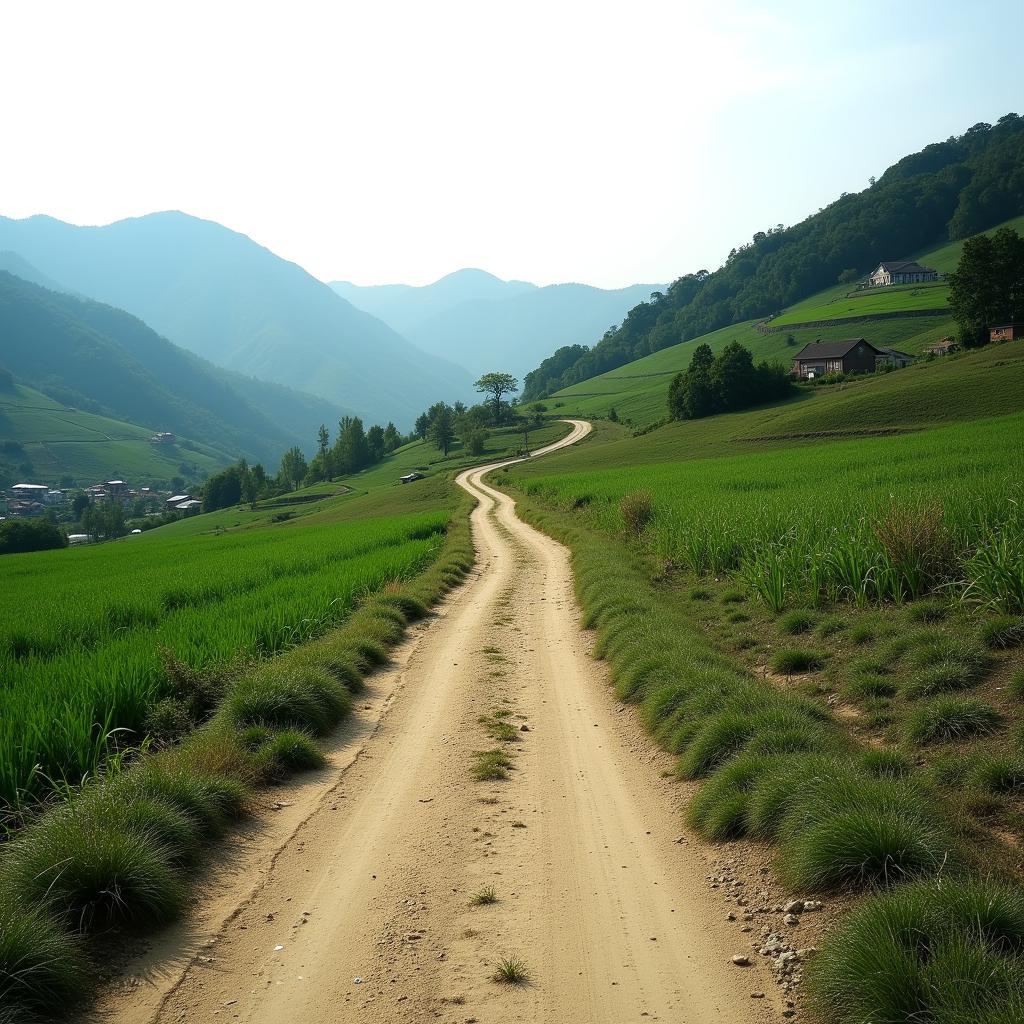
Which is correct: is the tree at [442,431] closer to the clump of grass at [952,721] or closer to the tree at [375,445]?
the tree at [375,445]

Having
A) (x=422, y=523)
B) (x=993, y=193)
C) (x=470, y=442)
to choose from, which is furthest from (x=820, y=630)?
(x=993, y=193)

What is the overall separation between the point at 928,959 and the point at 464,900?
11.2 feet

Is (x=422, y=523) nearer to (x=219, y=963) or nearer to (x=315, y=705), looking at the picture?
(x=315, y=705)

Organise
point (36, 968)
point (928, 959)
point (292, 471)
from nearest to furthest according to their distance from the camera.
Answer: point (928, 959)
point (36, 968)
point (292, 471)

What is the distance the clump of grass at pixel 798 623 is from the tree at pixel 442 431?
12181cm

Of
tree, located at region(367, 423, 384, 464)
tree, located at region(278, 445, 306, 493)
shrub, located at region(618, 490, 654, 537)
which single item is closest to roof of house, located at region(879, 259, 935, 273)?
tree, located at region(367, 423, 384, 464)

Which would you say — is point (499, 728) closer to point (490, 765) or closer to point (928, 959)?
point (490, 765)

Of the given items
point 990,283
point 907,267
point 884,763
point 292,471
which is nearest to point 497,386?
point 292,471

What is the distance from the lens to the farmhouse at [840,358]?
339 feet

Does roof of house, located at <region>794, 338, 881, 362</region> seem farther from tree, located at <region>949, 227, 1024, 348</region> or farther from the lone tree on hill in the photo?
the lone tree on hill

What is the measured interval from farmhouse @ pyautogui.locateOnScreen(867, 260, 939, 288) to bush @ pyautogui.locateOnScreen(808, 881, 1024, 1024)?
170 meters

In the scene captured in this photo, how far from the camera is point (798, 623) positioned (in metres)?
13.4

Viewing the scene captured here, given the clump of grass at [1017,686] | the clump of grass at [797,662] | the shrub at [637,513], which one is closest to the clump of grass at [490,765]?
the clump of grass at [797,662]

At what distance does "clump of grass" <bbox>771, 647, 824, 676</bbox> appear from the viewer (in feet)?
38.1
